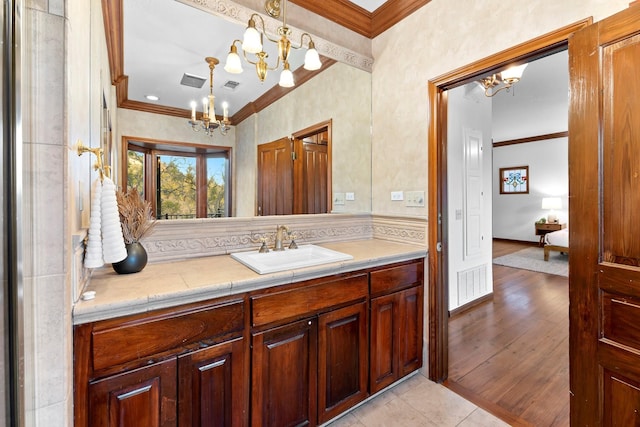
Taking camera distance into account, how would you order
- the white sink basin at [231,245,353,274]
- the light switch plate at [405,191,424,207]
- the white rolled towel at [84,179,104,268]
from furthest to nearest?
the light switch plate at [405,191,424,207]
the white sink basin at [231,245,353,274]
the white rolled towel at [84,179,104,268]

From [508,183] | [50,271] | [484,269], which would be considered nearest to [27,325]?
[50,271]

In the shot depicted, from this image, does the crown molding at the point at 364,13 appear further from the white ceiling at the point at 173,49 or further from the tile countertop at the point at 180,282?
the tile countertop at the point at 180,282

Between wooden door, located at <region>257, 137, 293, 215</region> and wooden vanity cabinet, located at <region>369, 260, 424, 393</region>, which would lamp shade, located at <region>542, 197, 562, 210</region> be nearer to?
wooden vanity cabinet, located at <region>369, 260, 424, 393</region>

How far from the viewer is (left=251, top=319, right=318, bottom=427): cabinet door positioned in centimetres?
129

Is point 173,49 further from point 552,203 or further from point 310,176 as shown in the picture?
point 552,203

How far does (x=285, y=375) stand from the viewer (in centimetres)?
137

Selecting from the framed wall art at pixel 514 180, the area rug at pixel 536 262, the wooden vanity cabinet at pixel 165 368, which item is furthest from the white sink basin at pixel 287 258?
the framed wall art at pixel 514 180

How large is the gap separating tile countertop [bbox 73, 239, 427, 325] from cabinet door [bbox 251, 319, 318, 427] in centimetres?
26

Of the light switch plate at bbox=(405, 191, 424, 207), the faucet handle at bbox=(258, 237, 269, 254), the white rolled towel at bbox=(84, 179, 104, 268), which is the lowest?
the faucet handle at bbox=(258, 237, 269, 254)

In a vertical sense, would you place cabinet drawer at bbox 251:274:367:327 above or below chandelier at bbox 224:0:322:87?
below

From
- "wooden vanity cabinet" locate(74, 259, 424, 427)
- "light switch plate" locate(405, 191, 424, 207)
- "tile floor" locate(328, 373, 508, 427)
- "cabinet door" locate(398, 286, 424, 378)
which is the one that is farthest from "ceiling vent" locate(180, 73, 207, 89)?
"tile floor" locate(328, 373, 508, 427)

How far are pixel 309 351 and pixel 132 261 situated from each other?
3.04ft

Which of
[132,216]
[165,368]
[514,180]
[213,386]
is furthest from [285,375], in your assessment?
[514,180]

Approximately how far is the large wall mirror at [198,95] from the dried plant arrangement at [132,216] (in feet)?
0.94
